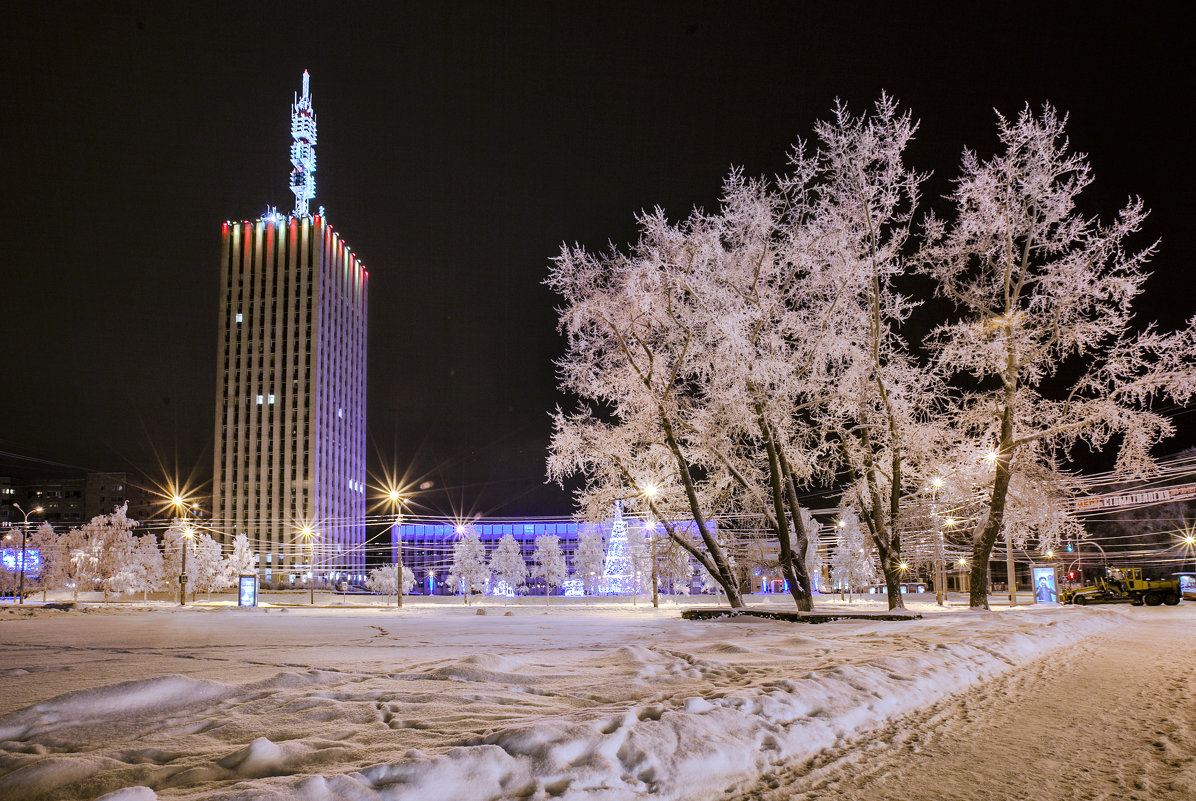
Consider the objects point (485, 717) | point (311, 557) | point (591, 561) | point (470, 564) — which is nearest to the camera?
point (485, 717)

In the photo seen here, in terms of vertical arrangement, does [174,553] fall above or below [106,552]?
below

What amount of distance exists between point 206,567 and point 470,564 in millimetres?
27470

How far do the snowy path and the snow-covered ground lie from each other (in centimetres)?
7

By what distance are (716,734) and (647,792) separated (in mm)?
1036

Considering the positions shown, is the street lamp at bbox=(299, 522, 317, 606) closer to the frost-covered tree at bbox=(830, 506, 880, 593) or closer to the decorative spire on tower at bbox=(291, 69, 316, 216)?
the frost-covered tree at bbox=(830, 506, 880, 593)

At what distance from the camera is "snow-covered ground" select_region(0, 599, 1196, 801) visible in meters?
3.99

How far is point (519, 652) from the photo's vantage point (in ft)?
35.7

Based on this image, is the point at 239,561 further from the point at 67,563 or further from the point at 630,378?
the point at 630,378

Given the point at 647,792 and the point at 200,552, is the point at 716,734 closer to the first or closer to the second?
the point at 647,792

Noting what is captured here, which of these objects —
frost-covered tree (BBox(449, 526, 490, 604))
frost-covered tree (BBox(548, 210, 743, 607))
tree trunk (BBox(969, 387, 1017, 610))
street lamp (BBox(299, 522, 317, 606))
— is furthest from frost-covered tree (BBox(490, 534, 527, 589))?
tree trunk (BBox(969, 387, 1017, 610))

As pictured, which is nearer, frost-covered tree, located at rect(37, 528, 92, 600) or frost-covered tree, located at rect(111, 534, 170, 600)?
frost-covered tree, located at rect(111, 534, 170, 600)

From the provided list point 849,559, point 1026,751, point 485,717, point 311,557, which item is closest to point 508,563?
point 311,557

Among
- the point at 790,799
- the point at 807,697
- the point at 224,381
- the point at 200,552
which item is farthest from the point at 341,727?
the point at 224,381

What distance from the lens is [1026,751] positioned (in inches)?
207
